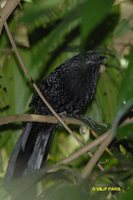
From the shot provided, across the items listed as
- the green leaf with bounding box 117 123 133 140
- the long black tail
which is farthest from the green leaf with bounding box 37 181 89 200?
the long black tail

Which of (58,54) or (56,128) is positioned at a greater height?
(58,54)

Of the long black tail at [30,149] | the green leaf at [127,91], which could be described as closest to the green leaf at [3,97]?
the long black tail at [30,149]

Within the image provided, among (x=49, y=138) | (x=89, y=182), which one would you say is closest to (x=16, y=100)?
(x=49, y=138)

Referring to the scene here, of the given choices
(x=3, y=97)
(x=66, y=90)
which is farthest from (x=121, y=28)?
(x=66, y=90)

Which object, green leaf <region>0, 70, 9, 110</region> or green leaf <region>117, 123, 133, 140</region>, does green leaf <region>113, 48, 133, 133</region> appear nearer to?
green leaf <region>117, 123, 133, 140</region>

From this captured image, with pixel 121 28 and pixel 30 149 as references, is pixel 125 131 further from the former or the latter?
pixel 30 149

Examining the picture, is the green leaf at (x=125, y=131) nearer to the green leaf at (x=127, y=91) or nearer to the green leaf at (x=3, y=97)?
the green leaf at (x=127, y=91)

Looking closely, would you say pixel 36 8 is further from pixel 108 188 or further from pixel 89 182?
pixel 108 188
